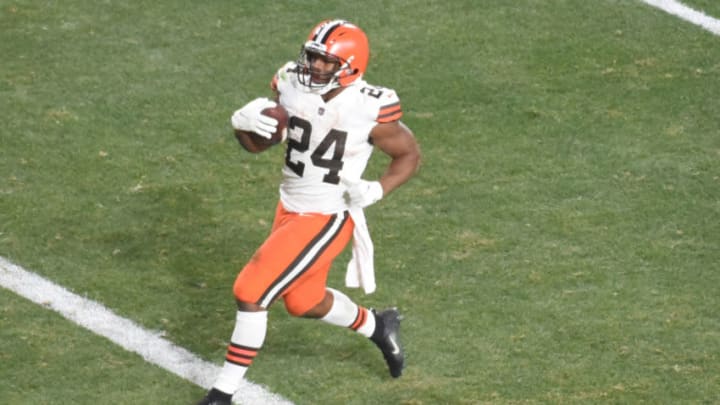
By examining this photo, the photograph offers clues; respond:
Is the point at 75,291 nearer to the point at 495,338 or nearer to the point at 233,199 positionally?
the point at 233,199

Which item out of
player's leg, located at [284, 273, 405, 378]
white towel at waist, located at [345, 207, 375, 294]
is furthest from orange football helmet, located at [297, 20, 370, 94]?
player's leg, located at [284, 273, 405, 378]

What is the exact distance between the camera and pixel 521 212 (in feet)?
29.0

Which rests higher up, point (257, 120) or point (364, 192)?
point (257, 120)

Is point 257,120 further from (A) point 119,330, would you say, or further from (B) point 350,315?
(A) point 119,330

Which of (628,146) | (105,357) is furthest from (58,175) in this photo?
(628,146)

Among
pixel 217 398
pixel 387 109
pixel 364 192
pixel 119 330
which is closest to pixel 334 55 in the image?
pixel 387 109

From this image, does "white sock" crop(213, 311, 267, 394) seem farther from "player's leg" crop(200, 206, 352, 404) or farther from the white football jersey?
the white football jersey

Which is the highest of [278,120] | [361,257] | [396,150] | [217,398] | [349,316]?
[278,120]

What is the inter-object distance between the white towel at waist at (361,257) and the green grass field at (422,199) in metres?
0.43

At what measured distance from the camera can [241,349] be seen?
22.9 ft

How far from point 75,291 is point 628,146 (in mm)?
3423

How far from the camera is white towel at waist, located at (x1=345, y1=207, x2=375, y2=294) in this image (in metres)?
7.30

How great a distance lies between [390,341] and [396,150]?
896mm

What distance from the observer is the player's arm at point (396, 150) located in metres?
7.12
